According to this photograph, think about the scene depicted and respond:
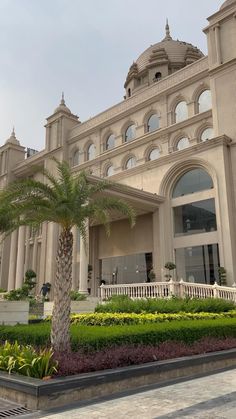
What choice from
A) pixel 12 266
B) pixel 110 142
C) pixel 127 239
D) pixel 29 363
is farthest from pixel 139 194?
pixel 29 363

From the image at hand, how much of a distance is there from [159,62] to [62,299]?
43.7 meters

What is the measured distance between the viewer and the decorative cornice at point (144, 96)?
103ft

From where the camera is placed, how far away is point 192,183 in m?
28.3

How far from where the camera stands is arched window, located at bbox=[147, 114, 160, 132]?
1330 inches

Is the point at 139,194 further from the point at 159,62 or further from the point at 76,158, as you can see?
the point at 159,62

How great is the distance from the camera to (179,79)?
3225cm

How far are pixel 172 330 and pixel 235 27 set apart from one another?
86.0ft

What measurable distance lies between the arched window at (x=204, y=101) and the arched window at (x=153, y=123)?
4169 mm

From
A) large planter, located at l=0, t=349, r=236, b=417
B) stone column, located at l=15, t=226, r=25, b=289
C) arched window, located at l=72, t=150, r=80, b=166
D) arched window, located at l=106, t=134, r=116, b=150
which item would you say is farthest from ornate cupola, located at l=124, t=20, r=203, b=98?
large planter, located at l=0, t=349, r=236, b=417

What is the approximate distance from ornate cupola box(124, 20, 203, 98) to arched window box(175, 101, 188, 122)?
577 inches

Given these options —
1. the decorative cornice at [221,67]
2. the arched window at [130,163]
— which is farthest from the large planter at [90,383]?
the arched window at [130,163]

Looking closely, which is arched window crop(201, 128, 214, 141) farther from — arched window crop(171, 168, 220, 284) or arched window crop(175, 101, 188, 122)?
arched window crop(171, 168, 220, 284)

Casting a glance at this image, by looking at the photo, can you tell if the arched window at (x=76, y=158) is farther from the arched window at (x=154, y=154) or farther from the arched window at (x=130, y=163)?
the arched window at (x=154, y=154)

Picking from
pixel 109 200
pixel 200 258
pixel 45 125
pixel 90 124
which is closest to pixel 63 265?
pixel 109 200
